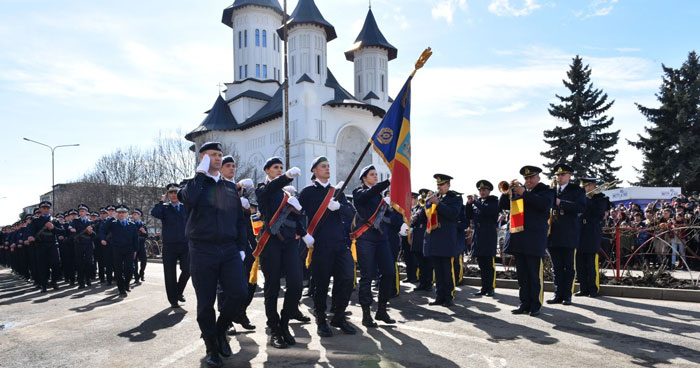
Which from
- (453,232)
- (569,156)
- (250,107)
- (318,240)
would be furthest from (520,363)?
(250,107)

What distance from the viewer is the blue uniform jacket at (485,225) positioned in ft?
31.9

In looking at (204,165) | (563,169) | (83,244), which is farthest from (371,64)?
(204,165)

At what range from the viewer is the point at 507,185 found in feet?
24.8

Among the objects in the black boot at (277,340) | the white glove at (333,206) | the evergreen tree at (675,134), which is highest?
the evergreen tree at (675,134)

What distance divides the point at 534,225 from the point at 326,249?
10.5 ft

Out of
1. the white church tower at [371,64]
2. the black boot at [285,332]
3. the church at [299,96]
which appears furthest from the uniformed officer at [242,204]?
the white church tower at [371,64]

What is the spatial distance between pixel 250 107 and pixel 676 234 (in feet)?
171

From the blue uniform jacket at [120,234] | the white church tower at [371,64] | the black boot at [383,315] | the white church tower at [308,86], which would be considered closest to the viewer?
the black boot at [383,315]

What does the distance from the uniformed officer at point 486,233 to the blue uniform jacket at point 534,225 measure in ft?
6.22

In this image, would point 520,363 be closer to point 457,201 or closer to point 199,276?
point 199,276

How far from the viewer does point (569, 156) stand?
4366 centimetres

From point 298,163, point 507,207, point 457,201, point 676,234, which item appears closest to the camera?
point 507,207

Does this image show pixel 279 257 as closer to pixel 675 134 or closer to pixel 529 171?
pixel 529 171

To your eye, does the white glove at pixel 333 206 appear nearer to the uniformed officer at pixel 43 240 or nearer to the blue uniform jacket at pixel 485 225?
the blue uniform jacket at pixel 485 225
